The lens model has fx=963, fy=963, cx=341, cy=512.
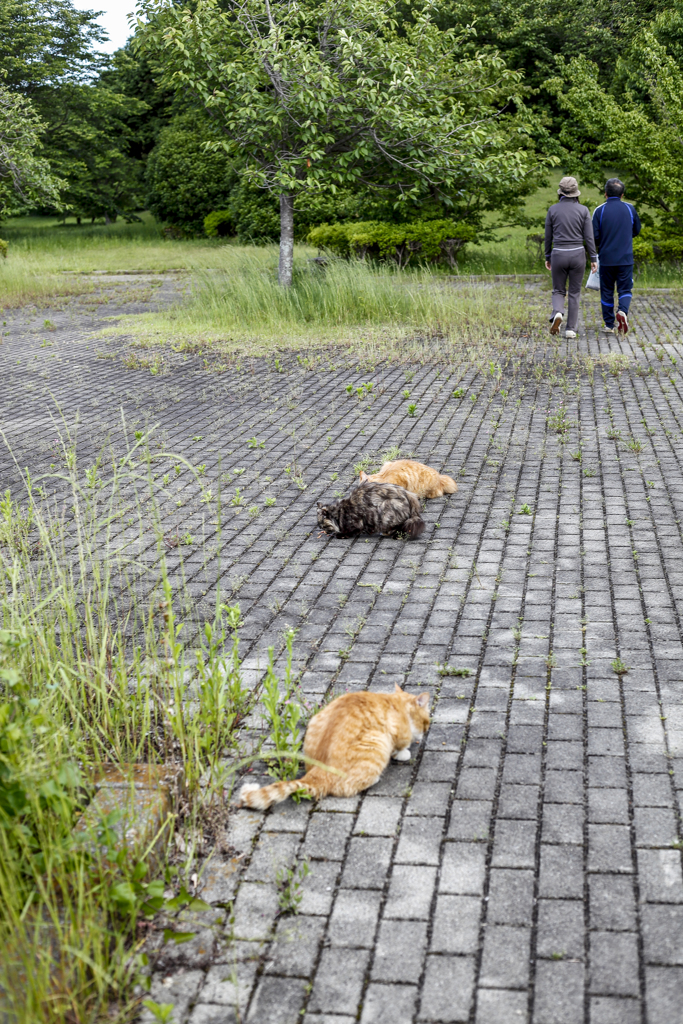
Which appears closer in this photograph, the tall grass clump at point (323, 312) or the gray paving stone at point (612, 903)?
the gray paving stone at point (612, 903)

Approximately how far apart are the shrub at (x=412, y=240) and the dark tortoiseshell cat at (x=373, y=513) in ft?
55.9

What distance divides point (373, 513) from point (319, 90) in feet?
38.8

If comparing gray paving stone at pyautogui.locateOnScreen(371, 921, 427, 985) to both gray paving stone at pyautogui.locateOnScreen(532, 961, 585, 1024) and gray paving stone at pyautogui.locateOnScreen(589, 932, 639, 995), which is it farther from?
gray paving stone at pyautogui.locateOnScreen(589, 932, 639, 995)

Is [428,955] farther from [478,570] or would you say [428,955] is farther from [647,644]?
[478,570]

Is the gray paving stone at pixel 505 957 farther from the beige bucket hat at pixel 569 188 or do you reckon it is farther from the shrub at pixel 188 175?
the shrub at pixel 188 175

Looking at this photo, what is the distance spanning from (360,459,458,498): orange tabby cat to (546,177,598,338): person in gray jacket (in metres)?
7.14

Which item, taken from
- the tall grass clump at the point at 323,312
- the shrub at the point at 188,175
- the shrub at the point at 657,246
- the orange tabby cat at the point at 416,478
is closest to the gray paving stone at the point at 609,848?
the orange tabby cat at the point at 416,478

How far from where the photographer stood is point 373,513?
280 inches

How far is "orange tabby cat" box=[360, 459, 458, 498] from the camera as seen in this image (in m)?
7.58

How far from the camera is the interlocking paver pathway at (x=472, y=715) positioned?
10.1ft

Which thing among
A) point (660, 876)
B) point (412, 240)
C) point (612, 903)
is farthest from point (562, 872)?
point (412, 240)

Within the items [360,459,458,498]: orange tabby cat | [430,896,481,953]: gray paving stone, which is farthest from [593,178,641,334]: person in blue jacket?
[430,896,481,953]: gray paving stone

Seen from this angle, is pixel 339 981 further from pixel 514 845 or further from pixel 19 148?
pixel 19 148

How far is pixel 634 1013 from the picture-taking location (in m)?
2.91
